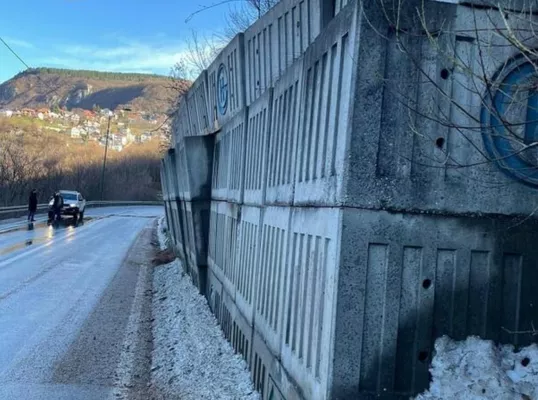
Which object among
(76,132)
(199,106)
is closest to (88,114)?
(76,132)

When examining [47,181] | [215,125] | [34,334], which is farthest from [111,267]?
[47,181]

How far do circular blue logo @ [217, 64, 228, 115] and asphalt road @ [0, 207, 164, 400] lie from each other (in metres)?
3.81

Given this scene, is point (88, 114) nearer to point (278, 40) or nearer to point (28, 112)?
point (28, 112)

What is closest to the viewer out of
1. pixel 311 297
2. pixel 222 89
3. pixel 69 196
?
pixel 311 297

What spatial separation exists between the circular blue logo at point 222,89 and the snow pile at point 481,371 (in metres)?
7.63

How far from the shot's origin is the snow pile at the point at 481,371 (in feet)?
11.4

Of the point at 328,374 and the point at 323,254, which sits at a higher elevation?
the point at 323,254

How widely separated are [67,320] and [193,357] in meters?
3.13

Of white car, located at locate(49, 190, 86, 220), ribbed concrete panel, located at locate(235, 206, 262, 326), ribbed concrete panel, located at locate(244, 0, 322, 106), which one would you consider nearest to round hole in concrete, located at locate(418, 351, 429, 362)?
ribbed concrete panel, located at locate(235, 206, 262, 326)

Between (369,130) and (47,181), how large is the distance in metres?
56.1

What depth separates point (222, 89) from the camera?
1102 centimetres

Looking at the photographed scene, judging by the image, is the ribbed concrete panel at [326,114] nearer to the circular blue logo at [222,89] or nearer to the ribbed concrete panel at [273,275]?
the ribbed concrete panel at [273,275]

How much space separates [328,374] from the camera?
11.7 ft

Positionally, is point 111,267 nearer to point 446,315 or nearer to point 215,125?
point 215,125
